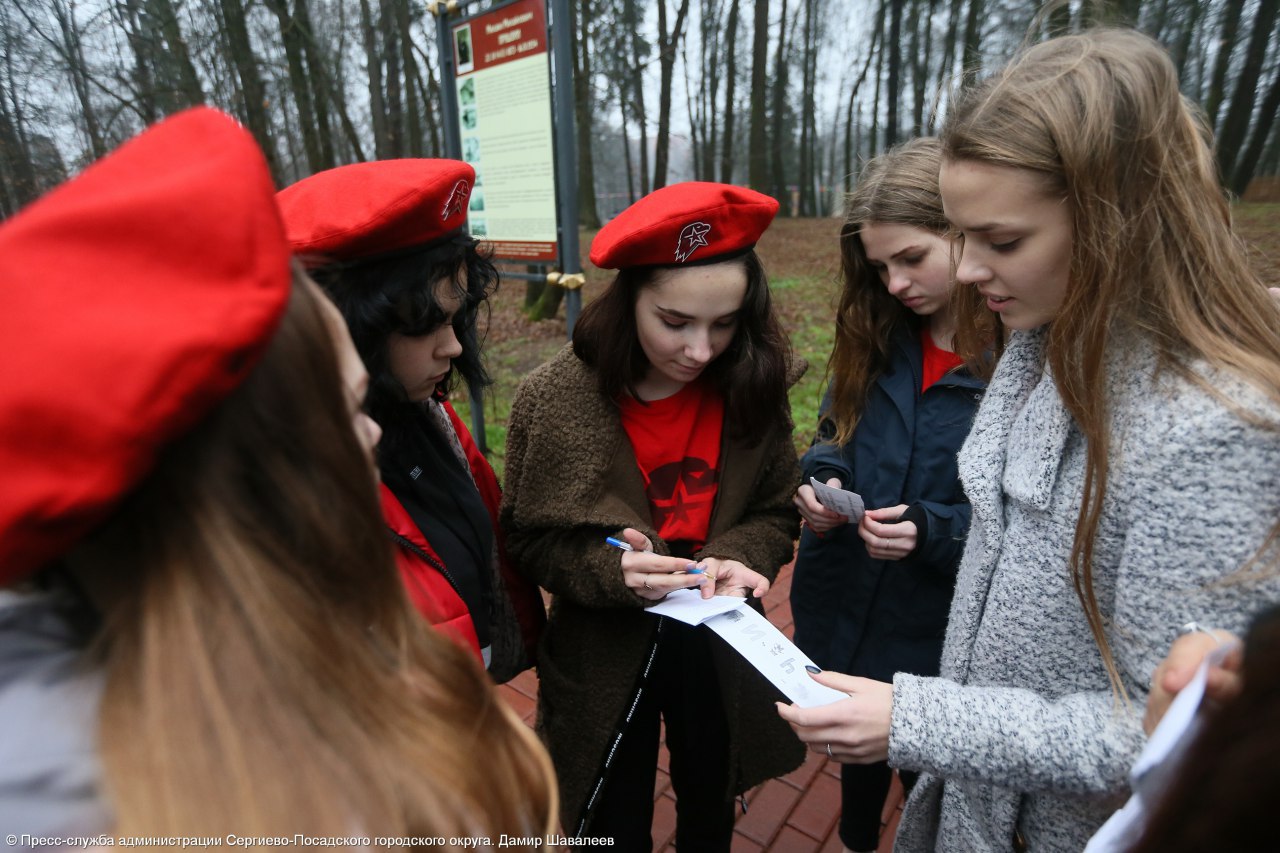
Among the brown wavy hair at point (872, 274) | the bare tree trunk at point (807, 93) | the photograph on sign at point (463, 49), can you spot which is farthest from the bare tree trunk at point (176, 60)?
the bare tree trunk at point (807, 93)

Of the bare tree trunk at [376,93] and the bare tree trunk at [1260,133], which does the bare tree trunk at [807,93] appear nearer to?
the bare tree trunk at [1260,133]

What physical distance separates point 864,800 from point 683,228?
1841 mm

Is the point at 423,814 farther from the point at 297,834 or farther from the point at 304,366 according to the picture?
the point at 304,366

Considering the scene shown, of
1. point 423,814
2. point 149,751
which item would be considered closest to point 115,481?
point 149,751

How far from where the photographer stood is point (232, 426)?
0.65 m

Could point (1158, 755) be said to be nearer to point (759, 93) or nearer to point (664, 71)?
point (759, 93)

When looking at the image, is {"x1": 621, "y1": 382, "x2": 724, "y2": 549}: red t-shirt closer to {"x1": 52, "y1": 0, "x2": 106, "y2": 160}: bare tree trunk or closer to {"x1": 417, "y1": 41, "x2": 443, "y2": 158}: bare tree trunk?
{"x1": 52, "y1": 0, "x2": 106, "y2": 160}: bare tree trunk

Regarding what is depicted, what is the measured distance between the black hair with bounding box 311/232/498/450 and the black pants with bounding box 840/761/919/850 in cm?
175

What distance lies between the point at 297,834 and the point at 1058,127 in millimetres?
1289

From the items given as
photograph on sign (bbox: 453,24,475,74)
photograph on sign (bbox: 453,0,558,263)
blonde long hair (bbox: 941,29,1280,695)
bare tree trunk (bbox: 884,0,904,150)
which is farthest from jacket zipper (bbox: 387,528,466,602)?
bare tree trunk (bbox: 884,0,904,150)

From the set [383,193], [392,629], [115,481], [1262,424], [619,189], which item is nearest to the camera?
[115,481]

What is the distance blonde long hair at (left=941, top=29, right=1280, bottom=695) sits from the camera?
1.01 m

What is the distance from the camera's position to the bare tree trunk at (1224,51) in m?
10.4

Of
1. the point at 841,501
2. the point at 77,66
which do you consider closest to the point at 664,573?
the point at 841,501
